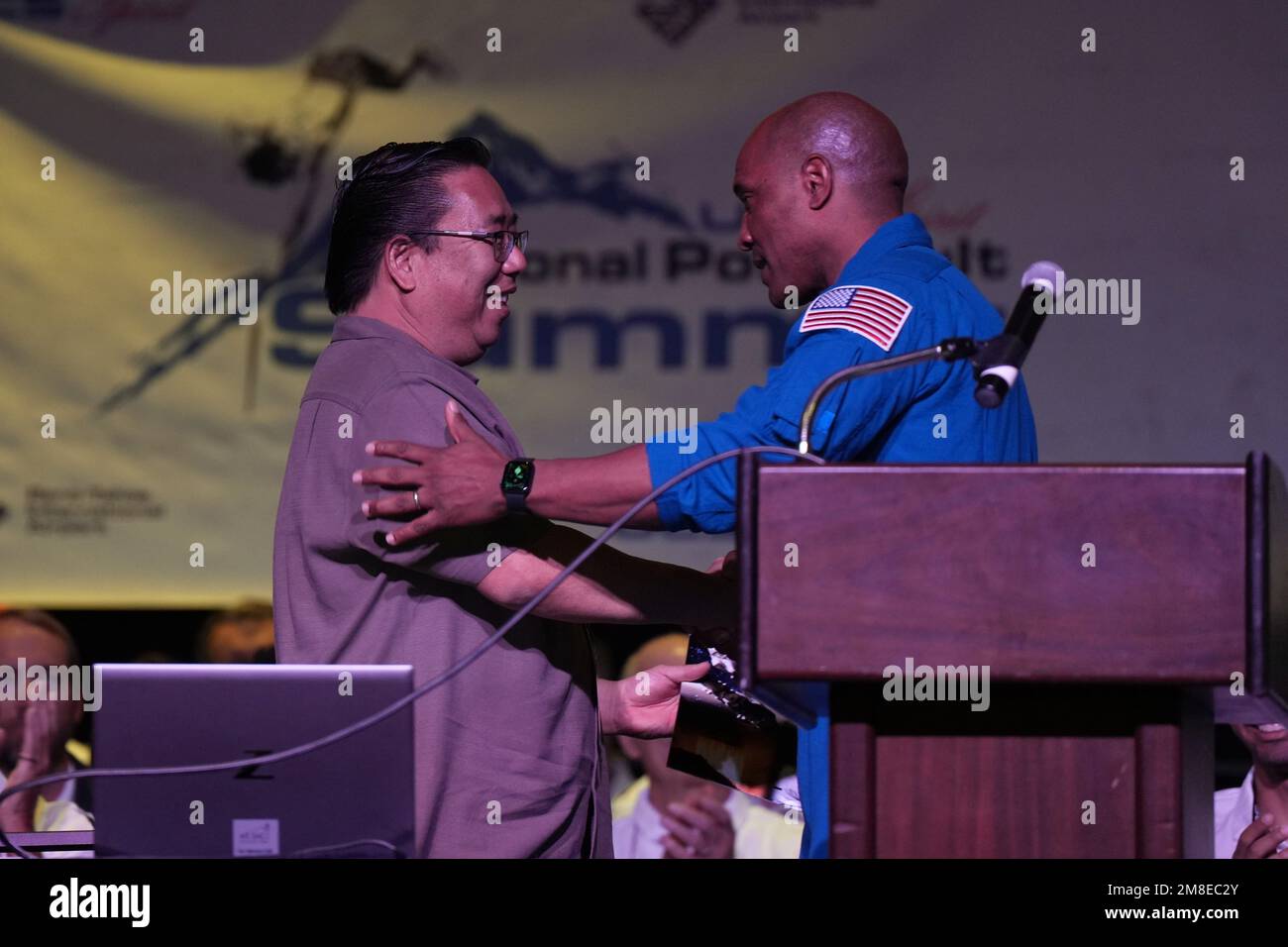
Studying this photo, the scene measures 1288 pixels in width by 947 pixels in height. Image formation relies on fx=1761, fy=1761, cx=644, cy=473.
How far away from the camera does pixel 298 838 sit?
177 cm

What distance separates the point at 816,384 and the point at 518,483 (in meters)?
0.38

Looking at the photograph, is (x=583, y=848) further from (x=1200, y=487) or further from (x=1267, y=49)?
(x=1267, y=49)

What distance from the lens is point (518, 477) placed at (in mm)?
2168

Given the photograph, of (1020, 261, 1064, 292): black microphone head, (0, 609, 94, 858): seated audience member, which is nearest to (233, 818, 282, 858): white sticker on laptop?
(1020, 261, 1064, 292): black microphone head

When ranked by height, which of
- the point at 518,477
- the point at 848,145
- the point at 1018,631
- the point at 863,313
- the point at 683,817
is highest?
the point at 848,145

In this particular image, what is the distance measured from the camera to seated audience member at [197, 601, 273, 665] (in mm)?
4285

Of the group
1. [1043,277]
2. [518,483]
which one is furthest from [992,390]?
[518,483]

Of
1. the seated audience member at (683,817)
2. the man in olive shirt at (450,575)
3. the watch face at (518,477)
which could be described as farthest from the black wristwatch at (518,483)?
the seated audience member at (683,817)

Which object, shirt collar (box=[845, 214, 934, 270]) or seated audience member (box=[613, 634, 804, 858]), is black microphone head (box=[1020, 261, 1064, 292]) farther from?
seated audience member (box=[613, 634, 804, 858])

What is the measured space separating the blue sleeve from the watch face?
0.50ft

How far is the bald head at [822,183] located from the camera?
2553 mm

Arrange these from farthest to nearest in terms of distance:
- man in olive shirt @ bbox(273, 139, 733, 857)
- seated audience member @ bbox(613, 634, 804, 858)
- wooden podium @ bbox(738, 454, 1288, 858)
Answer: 1. seated audience member @ bbox(613, 634, 804, 858)
2. man in olive shirt @ bbox(273, 139, 733, 857)
3. wooden podium @ bbox(738, 454, 1288, 858)

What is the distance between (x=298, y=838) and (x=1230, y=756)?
3.10 metres

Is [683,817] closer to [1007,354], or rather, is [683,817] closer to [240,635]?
[240,635]
